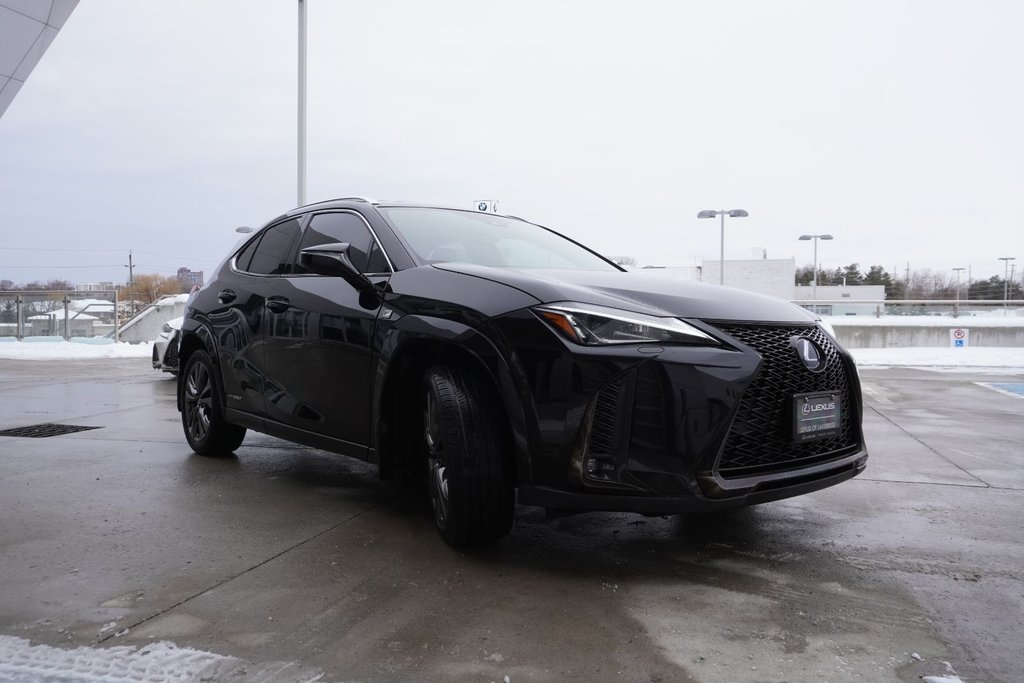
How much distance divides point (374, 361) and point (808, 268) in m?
98.0

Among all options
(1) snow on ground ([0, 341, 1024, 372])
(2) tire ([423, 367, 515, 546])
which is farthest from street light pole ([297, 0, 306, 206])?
(2) tire ([423, 367, 515, 546])

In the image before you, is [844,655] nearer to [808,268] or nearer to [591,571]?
[591,571]

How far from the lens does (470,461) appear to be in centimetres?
306

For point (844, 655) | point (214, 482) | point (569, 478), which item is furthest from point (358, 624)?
point (214, 482)

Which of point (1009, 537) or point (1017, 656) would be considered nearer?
point (1017, 656)

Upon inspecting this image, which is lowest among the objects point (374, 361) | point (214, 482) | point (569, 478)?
point (214, 482)

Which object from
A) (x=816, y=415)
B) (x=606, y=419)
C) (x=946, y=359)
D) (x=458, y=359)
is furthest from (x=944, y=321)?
(x=606, y=419)

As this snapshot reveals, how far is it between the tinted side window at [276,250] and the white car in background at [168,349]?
5867mm

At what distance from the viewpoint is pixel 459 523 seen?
3166mm

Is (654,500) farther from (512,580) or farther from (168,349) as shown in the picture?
(168,349)

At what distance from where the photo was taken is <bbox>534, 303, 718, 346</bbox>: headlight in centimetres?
285

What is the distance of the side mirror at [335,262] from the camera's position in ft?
12.0

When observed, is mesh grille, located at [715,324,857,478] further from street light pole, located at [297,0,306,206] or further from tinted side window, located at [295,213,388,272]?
street light pole, located at [297,0,306,206]

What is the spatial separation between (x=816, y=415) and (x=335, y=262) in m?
2.21
